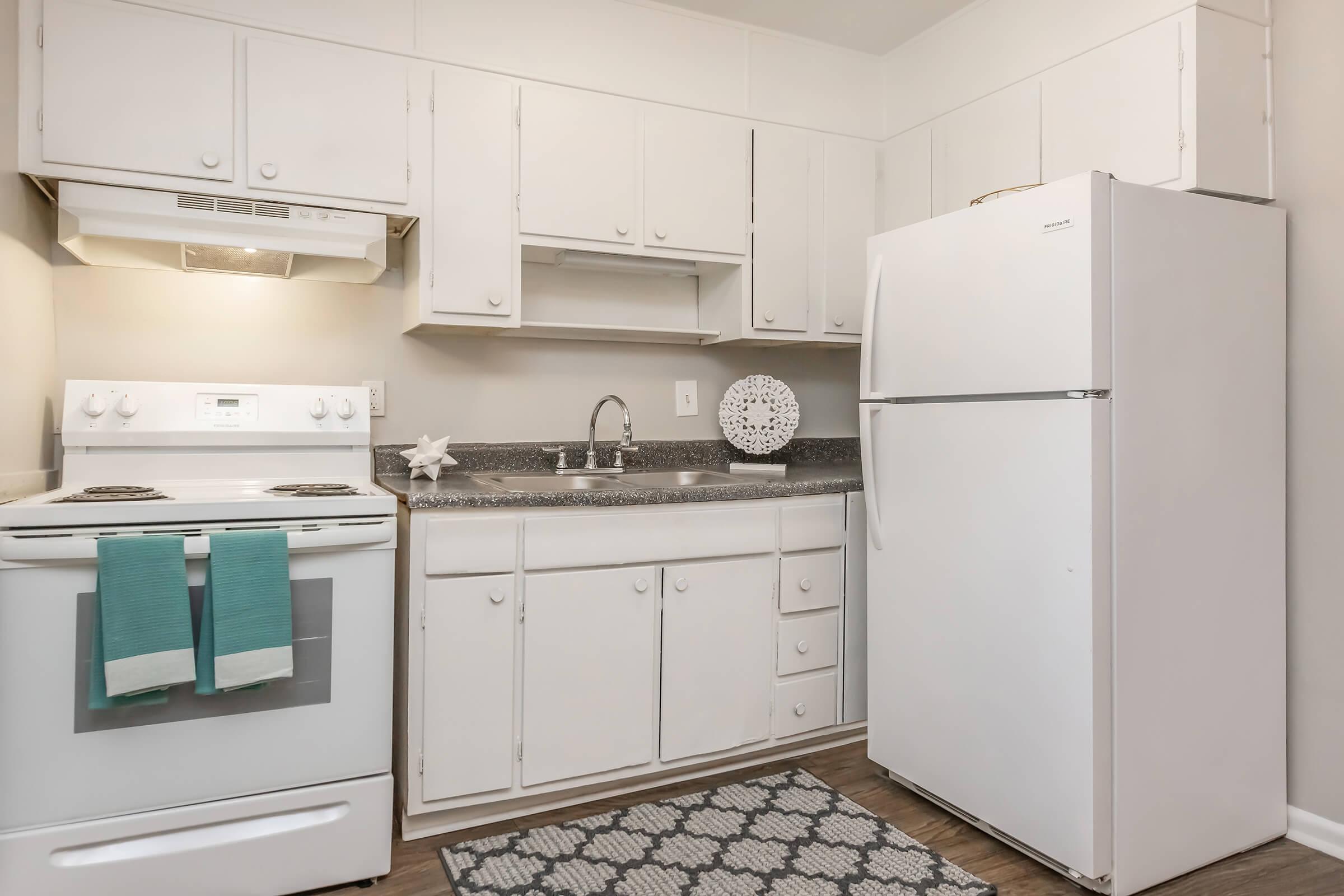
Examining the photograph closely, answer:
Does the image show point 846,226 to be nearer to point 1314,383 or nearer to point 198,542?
point 1314,383

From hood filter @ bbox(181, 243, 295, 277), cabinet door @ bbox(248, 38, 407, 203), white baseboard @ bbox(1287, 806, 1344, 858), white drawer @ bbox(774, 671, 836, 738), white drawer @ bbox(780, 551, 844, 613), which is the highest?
cabinet door @ bbox(248, 38, 407, 203)

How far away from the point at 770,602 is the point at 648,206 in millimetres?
1298

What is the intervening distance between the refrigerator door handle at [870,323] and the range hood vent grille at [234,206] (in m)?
1.59

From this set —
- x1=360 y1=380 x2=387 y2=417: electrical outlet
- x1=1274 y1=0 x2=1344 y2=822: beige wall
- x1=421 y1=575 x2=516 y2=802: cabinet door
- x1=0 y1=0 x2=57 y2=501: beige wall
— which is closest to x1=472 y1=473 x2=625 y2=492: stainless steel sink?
x1=360 y1=380 x2=387 y2=417: electrical outlet

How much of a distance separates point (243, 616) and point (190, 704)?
222mm

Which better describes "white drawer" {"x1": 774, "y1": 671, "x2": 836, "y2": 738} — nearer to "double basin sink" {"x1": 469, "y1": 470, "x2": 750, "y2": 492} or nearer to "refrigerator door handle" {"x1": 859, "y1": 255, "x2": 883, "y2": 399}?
"double basin sink" {"x1": 469, "y1": 470, "x2": 750, "y2": 492}

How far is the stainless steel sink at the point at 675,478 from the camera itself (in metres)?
2.78

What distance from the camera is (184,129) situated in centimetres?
208

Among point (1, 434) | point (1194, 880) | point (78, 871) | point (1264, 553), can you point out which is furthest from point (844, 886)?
point (1, 434)

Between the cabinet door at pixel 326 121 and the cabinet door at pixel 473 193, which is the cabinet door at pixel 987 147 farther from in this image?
the cabinet door at pixel 326 121

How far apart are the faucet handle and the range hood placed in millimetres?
785

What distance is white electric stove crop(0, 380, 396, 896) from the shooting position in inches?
64.6

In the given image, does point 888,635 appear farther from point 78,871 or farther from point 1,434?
point 1,434

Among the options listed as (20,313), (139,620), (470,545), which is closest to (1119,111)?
(470,545)
